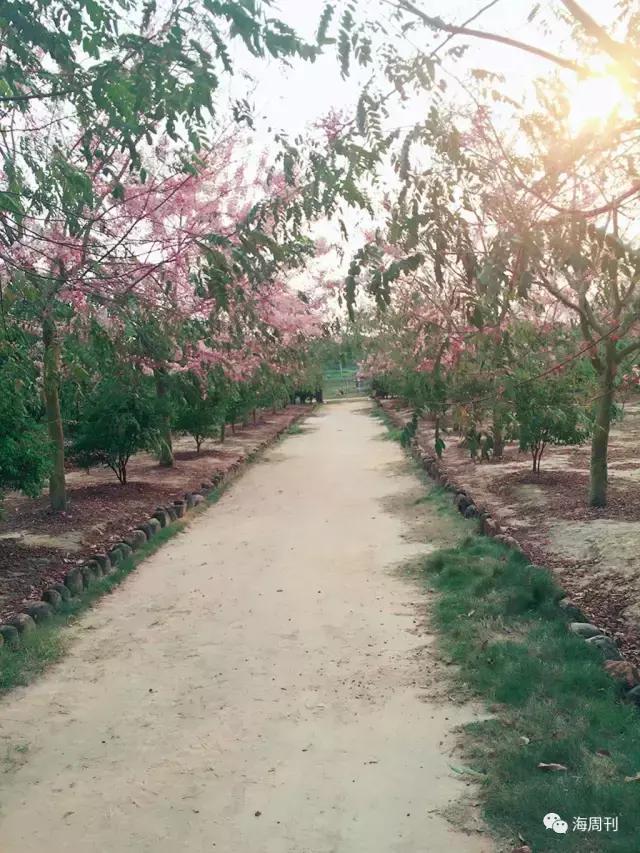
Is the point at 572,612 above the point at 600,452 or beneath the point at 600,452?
beneath

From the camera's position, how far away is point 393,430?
25094 mm

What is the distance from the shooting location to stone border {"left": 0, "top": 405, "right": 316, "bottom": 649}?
6.32 metres

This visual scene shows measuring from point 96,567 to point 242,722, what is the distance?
3.95 metres

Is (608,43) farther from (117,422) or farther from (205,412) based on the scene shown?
(205,412)

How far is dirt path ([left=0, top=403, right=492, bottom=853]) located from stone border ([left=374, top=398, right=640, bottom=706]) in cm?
92

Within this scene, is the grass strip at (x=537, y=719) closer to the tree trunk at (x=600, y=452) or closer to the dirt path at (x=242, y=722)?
the dirt path at (x=242, y=722)

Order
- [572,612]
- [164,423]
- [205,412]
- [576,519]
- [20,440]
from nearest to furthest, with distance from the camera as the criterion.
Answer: [572,612] → [20,440] → [576,519] → [164,423] → [205,412]

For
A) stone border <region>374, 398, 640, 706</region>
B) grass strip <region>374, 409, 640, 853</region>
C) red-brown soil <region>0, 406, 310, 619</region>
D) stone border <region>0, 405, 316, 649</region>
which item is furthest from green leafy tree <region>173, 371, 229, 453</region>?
grass strip <region>374, 409, 640, 853</region>

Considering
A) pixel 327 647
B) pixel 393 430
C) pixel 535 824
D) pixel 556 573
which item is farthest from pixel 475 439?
pixel 393 430

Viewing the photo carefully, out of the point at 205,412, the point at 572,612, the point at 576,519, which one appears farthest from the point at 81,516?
→ the point at 572,612

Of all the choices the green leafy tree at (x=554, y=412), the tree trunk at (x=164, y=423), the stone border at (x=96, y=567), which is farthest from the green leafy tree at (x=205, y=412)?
the green leafy tree at (x=554, y=412)

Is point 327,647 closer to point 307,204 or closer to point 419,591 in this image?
point 419,591

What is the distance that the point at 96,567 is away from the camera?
26.8 ft

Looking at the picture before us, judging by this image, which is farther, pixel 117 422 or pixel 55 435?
pixel 117 422
